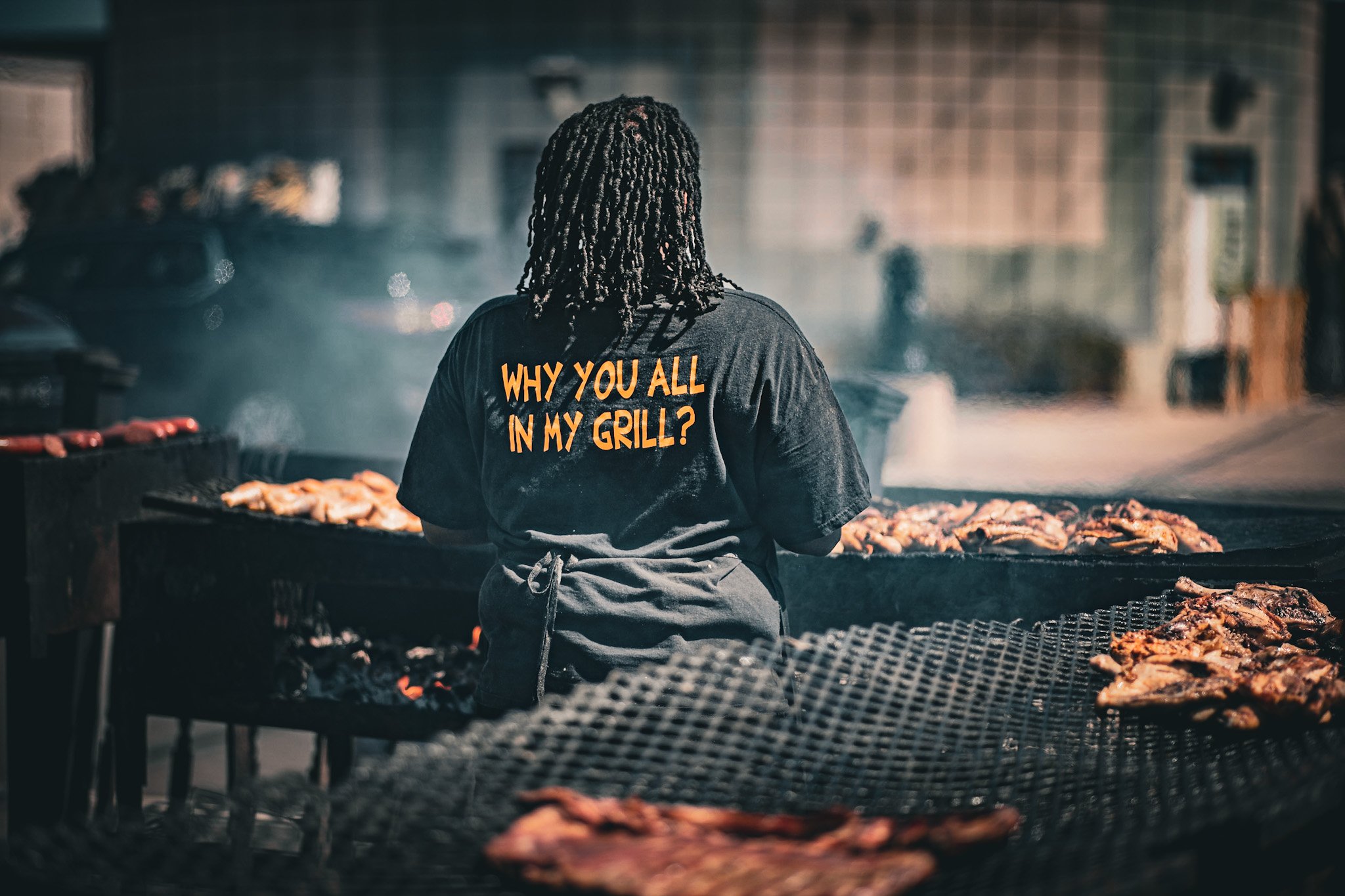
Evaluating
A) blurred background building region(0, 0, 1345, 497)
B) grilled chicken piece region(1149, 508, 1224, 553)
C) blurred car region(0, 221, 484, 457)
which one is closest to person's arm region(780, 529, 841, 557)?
grilled chicken piece region(1149, 508, 1224, 553)

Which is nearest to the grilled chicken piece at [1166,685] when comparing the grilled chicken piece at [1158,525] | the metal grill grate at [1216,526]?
the metal grill grate at [1216,526]

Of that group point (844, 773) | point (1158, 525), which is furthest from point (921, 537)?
point (844, 773)

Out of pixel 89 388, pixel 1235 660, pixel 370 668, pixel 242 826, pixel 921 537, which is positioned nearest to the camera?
pixel 242 826

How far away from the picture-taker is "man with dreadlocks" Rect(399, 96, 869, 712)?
7.73ft

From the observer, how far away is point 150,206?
54.5 feet

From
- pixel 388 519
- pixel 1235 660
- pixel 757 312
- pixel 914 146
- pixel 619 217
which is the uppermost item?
pixel 914 146

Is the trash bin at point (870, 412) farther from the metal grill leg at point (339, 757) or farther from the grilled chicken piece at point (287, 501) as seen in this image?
the metal grill leg at point (339, 757)

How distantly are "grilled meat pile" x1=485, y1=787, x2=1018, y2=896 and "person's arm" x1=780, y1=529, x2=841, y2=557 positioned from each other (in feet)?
2.14

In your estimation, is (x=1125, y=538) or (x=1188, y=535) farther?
(x=1188, y=535)

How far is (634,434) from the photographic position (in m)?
2.38

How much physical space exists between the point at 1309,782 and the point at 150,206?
1735cm

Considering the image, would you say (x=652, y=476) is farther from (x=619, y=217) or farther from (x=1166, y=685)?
(x=1166, y=685)

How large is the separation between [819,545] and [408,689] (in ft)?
6.61

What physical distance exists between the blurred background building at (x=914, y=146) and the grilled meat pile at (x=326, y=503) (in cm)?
1121
